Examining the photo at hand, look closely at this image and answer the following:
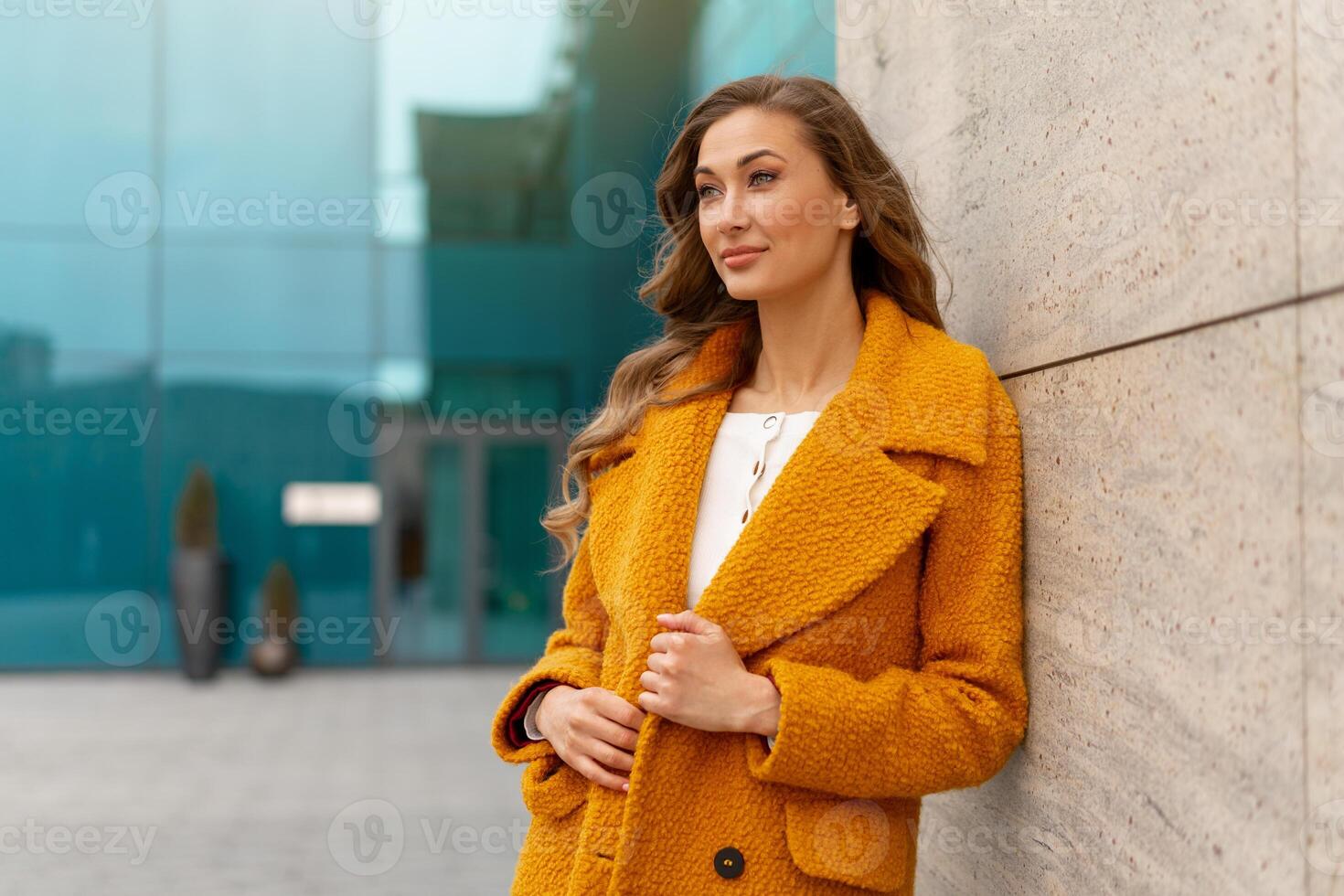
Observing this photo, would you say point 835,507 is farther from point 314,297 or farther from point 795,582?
point 314,297

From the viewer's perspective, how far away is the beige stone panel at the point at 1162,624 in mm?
1277

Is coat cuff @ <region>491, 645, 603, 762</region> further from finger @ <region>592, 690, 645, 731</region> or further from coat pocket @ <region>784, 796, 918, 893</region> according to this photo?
coat pocket @ <region>784, 796, 918, 893</region>

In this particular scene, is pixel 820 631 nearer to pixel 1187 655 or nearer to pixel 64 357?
pixel 1187 655

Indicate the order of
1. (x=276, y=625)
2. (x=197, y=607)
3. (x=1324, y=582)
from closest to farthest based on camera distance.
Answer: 1. (x=1324, y=582)
2. (x=197, y=607)
3. (x=276, y=625)

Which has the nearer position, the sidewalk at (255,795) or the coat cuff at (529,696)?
the coat cuff at (529,696)

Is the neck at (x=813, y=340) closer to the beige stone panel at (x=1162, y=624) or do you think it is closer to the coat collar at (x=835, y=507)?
the coat collar at (x=835, y=507)

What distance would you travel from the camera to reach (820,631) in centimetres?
184

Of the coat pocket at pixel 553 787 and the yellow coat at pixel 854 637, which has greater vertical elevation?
the yellow coat at pixel 854 637

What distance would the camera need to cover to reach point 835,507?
186 cm

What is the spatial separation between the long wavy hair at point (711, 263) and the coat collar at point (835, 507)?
0.17m

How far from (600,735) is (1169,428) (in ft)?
3.11

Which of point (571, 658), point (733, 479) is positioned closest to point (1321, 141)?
point (733, 479)

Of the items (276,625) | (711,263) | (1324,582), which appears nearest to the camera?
(1324,582)

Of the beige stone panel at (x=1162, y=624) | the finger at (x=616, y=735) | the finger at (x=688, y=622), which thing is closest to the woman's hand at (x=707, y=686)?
the finger at (x=688, y=622)
